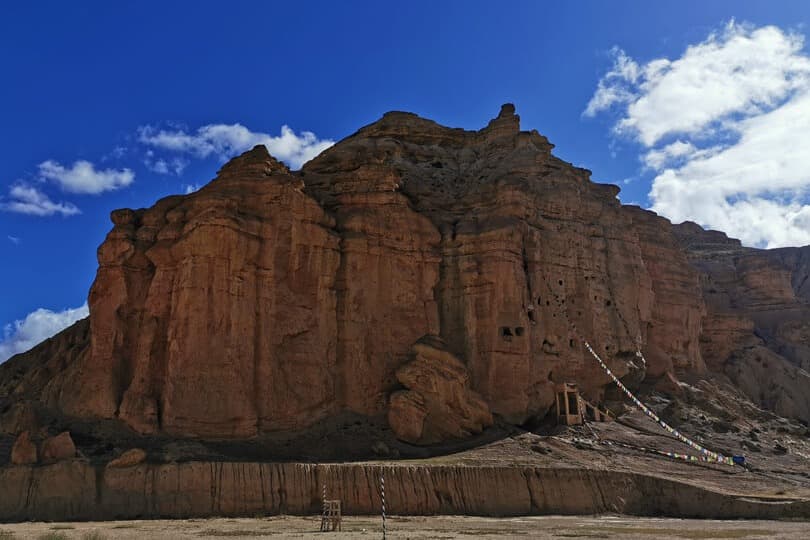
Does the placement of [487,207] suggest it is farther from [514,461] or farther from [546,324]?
[514,461]

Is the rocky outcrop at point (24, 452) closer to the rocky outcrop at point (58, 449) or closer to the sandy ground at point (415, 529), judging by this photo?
the rocky outcrop at point (58, 449)

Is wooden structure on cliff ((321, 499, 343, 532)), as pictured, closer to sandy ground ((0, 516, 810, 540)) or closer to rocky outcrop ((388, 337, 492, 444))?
sandy ground ((0, 516, 810, 540))

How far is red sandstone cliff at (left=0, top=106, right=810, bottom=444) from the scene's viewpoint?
43469 millimetres

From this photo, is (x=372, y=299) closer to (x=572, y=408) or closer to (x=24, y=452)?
(x=572, y=408)

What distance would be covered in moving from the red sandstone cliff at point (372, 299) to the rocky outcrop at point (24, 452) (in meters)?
5.15

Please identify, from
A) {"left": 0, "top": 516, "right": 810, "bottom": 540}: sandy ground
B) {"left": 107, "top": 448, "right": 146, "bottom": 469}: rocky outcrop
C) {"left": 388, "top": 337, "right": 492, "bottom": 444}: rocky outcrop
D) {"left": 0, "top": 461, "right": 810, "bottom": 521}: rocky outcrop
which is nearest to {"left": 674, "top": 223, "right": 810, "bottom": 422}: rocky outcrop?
{"left": 0, "top": 461, "right": 810, "bottom": 521}: rocky outcrop

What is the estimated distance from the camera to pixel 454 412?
47281 millimetres

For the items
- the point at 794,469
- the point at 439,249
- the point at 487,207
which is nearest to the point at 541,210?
the point at 487,207

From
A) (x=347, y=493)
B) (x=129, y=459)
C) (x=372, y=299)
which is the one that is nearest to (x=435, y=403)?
(x=372, y=299)

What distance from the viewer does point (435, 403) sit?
1860 inches

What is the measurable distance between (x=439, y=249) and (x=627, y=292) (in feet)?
46.5

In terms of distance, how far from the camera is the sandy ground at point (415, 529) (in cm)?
2981

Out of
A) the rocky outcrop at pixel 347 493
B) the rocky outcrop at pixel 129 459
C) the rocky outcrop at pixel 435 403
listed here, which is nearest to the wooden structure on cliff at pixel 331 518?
the rocky outcrop at pixel 347 493

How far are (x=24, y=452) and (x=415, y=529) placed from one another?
17.2 meters
